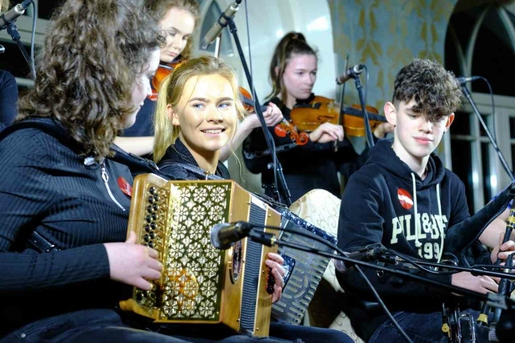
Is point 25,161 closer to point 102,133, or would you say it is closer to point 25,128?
point 25,128

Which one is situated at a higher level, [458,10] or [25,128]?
[458,10]

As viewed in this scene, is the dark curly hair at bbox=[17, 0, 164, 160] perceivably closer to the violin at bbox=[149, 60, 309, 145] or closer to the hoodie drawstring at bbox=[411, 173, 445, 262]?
the violin at bbox=[149, 60, 309, 145]

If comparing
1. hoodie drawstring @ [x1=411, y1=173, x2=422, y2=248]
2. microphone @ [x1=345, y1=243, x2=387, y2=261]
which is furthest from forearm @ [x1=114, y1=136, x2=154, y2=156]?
microphone @ [x1=345, y1=243, x2=387, y2=261]

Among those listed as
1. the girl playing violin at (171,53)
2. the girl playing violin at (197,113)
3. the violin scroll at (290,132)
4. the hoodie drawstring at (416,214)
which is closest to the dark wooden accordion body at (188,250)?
the girl playing violin at (197,113)

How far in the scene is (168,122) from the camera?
2840 mm

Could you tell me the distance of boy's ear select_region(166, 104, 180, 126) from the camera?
9.22 feet

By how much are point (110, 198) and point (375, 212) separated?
1.16 metres

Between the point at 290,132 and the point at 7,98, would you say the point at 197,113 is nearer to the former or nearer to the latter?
the point at 7,98

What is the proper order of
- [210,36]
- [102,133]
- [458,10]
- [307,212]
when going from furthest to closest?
[458,10]
[210,36]
[307,212]
[102,133]

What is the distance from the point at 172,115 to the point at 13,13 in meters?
0.70

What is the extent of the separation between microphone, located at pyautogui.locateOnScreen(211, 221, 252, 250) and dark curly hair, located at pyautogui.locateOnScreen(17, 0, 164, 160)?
1.38 ft

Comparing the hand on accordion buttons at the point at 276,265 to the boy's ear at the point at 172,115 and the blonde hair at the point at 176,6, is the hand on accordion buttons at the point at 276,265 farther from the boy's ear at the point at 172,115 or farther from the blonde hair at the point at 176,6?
the blonde hair at the point at 176,6

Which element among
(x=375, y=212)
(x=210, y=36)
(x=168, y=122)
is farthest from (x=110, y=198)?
(x=210, y=36)

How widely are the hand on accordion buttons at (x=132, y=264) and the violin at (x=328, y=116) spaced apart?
90.5 inches
